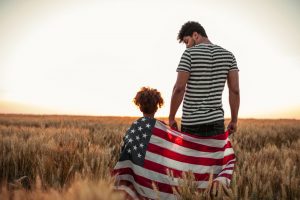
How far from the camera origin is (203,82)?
3.33 meters

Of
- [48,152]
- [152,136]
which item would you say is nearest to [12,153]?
[48,152]

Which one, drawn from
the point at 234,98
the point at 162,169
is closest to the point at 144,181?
the point at 162,169

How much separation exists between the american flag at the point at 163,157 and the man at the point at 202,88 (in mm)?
176

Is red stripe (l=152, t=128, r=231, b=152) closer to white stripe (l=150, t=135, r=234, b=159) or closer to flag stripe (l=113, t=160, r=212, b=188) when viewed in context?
white stripe (l=150, t=135, r=234, b=159)

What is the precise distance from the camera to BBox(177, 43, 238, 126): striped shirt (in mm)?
3281

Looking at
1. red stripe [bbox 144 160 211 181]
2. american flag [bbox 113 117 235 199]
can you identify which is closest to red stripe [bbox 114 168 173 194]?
american flag [bbox 113 117 235 199]

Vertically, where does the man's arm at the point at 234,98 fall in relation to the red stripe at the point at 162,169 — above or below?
above

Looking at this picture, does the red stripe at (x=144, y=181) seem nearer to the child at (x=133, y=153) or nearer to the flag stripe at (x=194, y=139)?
the child at (x=133, y=153)

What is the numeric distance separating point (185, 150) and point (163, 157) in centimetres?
24

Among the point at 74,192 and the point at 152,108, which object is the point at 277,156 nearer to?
the point at 152,108

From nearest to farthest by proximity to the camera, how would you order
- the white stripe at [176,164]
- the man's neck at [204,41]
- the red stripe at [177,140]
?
the white stripe at [176,164], the red stripe at [177,140], the man's neck at [204,41]

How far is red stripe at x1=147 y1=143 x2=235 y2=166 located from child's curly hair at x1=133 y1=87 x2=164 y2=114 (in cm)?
58

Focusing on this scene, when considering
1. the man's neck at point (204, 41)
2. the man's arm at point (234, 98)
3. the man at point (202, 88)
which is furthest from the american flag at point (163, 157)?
the man's neck at point (204, 41)

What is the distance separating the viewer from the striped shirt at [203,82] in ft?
10.8
